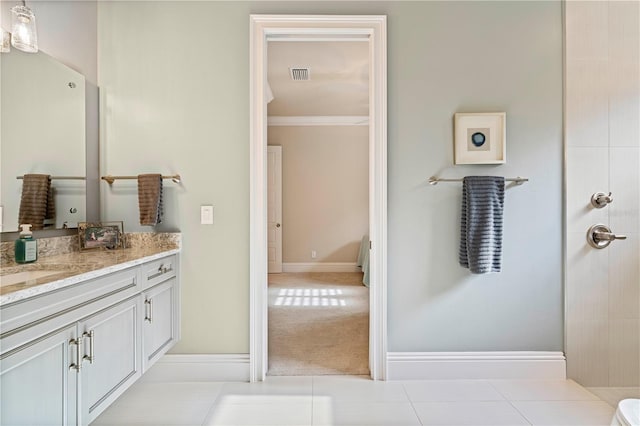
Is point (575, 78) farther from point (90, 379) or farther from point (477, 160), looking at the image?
point (90, 379)

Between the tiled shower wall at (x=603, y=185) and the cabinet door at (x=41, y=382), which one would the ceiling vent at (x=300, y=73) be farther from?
the cabinet door at (x=41, y=382)

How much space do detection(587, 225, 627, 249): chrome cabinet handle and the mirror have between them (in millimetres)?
3252

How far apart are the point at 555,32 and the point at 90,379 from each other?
3.27 metres

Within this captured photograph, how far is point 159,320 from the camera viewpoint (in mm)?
2061

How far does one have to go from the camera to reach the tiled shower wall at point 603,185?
2.26m

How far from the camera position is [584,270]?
229 cm

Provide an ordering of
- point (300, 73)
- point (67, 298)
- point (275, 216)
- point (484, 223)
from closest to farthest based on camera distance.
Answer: point (67, 298) < point (484, 223) < point (300, 73) < point (275, 216)

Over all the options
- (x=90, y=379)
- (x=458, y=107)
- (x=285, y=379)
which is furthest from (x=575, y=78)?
(x=90, y=379)

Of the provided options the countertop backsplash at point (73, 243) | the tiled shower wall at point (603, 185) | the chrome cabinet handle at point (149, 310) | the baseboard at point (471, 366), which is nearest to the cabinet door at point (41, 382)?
the chrome cabinet handle at point (149, 310)

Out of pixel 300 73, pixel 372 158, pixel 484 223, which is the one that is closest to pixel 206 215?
pixel 372 158

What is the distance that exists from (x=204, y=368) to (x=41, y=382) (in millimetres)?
1159

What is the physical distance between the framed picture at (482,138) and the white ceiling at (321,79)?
154cm

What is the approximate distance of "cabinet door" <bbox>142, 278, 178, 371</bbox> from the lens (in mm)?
1926

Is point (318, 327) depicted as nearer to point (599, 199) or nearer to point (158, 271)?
point (158, 271)
